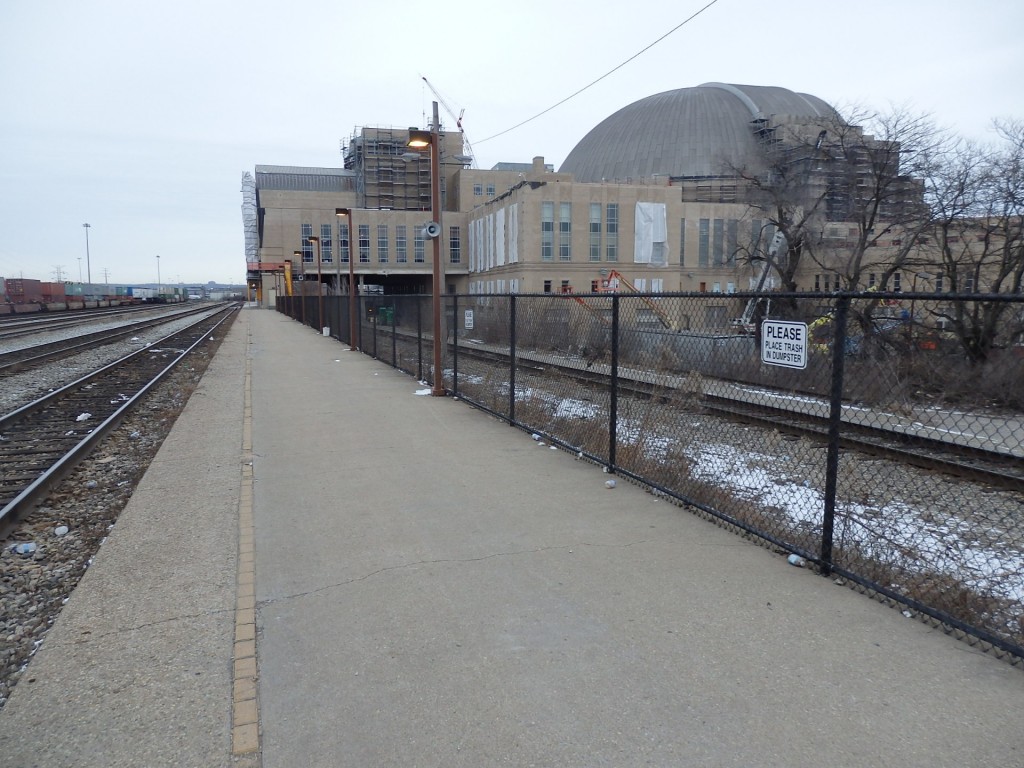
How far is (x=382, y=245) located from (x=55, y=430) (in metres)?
78.3

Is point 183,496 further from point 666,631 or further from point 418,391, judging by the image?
point 418,391

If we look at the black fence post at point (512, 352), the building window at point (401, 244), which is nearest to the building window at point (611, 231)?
the building window at point (401, 244)

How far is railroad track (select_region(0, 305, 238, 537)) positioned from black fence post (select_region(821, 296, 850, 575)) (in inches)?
260

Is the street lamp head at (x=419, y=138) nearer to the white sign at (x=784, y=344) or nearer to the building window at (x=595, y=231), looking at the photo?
the white sign at (x=784, y=344)

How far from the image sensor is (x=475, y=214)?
81500 mm

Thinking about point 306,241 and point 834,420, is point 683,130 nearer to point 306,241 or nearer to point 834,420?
point 306,241

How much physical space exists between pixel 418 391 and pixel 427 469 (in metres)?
6.31

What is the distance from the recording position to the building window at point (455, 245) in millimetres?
86000

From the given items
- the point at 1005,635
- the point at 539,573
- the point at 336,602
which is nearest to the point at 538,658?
the point at 539,573

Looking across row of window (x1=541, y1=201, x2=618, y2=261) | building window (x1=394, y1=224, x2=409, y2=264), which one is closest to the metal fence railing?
row of window (x1=541, y1=201, x2=618, y2=261)

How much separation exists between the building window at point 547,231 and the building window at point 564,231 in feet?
2.12

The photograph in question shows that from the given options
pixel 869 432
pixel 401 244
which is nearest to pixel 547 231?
pixel 401 244

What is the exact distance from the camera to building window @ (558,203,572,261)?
64.8 metres

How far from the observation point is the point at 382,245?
86625 millimetres
